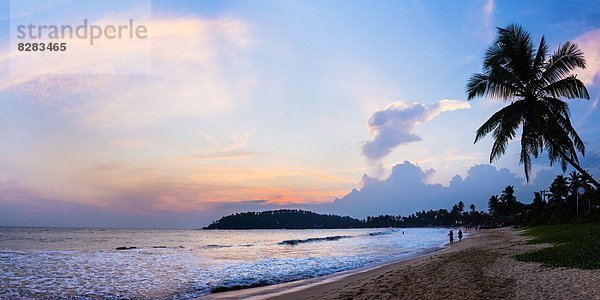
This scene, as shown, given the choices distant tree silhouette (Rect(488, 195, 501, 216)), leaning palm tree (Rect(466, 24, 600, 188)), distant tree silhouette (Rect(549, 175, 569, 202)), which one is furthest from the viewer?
distant tree silhouette (Rect(488, 195, 501, 216))

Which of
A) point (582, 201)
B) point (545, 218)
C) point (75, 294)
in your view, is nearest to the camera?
point (75, 294)

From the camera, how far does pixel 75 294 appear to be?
14.8 meters

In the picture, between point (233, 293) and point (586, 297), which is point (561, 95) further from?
point (233, 293)

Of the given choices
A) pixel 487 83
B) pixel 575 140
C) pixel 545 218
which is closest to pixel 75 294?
pixel 487 83

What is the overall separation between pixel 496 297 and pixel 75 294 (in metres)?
14.3

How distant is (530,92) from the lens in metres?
17.8

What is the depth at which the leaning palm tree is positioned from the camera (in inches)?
679

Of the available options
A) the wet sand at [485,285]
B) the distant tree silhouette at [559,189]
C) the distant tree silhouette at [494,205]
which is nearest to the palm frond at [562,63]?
the wet sand at [485,285]

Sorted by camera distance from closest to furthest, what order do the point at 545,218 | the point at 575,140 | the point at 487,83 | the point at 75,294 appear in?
the point at 75,294 < the point at 575,140 < the point at 487,83 < the point at 545,218

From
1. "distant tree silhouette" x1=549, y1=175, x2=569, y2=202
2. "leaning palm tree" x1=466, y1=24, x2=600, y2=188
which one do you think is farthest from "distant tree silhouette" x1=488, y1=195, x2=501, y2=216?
"leaning palm tree" x1=466, y1=24, x2=600, y2=188

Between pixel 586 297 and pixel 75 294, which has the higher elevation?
pixel 586 297

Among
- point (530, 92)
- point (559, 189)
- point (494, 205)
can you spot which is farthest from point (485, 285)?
point (494, 205)

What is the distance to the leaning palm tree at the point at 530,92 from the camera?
56.5 ft

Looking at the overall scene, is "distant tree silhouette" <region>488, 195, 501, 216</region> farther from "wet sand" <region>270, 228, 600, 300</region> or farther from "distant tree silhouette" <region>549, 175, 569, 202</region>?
"wet sand" <region>270, 228, 600, 300</region>
